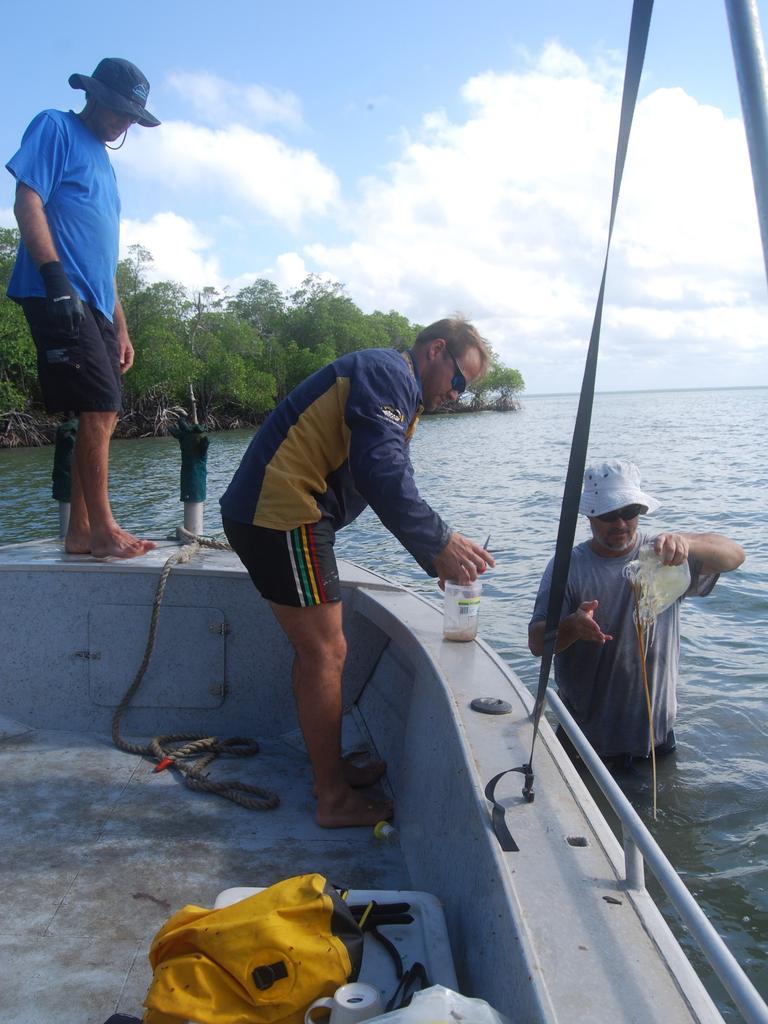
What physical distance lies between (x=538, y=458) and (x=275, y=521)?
30754mm

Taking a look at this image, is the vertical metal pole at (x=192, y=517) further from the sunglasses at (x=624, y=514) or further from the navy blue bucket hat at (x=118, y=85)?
the sunglasses at (x=624, y=514)

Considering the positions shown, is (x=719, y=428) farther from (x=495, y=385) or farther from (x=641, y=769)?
(x=495, y=385)

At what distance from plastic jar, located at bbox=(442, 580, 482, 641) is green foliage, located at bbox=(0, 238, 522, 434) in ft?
116

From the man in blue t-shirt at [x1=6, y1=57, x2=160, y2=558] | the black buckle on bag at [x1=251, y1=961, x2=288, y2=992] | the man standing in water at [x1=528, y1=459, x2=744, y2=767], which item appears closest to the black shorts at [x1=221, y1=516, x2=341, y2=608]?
the man standing in water at [x1=528, y1=459, x2=744, y2=767]

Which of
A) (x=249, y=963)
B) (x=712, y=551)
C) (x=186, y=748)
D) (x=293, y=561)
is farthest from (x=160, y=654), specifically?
(x=712, y=551)

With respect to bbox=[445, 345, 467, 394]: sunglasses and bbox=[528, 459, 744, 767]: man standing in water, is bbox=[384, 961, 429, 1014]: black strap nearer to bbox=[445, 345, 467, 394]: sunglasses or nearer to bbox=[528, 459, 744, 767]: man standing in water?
bbox=[528, 459, 744, 767]: man standing in water

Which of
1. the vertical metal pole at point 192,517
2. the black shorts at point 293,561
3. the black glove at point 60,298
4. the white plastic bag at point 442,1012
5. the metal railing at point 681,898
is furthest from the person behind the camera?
the vertical metal pole at point 192,517

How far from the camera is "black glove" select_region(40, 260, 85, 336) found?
3631 mm

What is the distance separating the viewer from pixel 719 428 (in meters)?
48.6

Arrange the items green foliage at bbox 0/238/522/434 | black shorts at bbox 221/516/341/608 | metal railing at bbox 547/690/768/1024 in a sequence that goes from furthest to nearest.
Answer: green foliage at bbox 0/238/522/434, black shorts at bbox 221/516/341/608, metal railing at bbox 547/690/768/1024

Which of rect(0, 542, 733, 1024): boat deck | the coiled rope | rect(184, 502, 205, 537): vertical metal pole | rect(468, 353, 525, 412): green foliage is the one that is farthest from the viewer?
rect(468, 353, 525, 412): green foliage

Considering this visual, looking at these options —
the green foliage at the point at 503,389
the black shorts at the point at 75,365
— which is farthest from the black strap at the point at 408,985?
the green foliage at the point at 503,389

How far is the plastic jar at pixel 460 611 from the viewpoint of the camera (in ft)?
10.0

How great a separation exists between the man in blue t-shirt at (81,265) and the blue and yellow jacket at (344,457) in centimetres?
117
